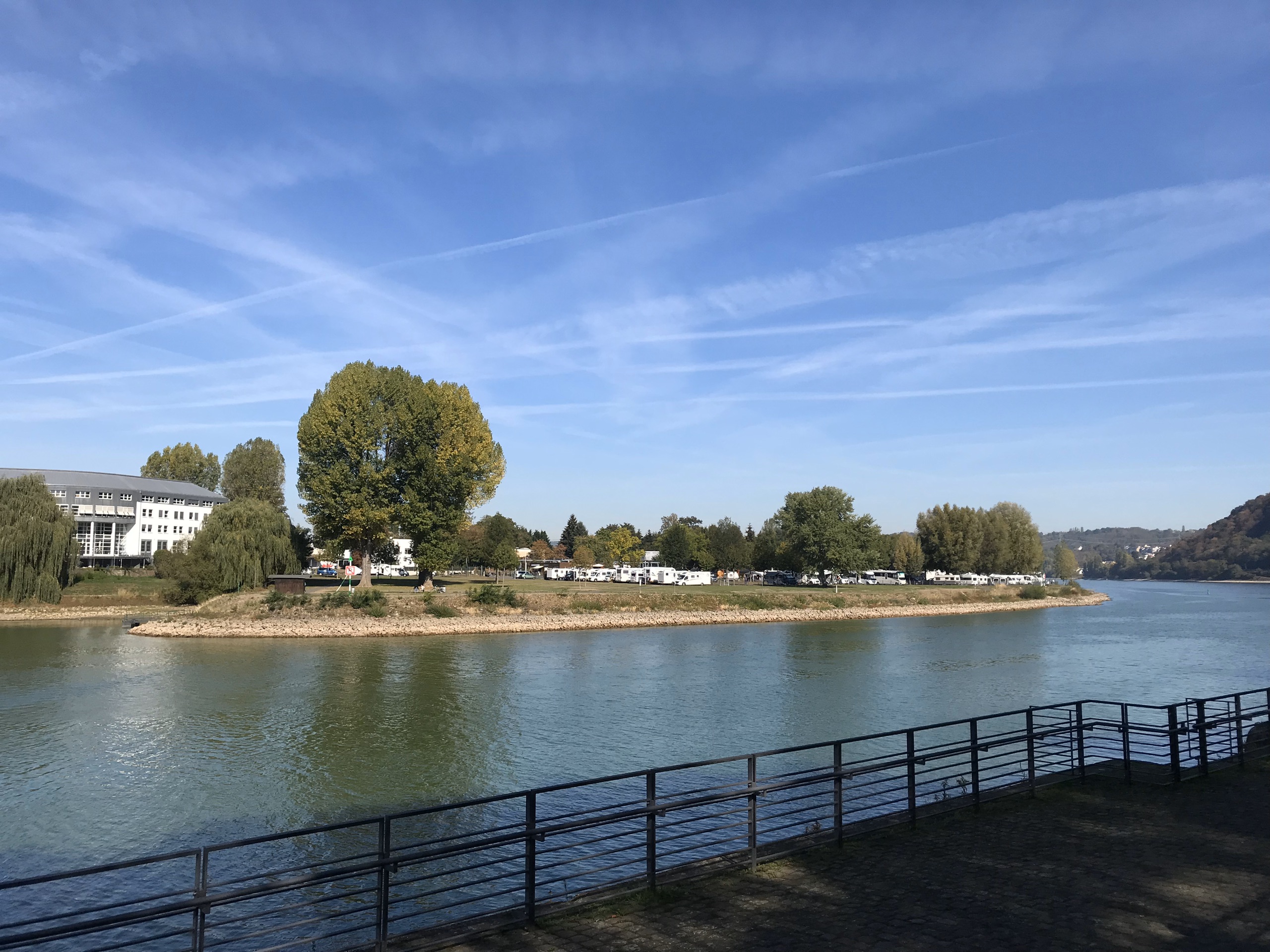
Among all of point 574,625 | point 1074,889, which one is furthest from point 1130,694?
point 574,625

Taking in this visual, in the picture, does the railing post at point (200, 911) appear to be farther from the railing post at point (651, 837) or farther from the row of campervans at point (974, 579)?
the row of campervans at point (974, 579)

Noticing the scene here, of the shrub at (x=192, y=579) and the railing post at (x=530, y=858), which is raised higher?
the shrub at (x=192, y=579)

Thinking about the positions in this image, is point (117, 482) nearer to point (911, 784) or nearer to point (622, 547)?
point (622, 547)

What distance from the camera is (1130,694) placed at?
34.2 meters

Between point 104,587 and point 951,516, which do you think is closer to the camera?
point 104,587

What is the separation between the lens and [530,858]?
7.82m

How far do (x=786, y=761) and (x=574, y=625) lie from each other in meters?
41.9

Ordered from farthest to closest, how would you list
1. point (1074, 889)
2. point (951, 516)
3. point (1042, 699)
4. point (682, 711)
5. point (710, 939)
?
1. point (951, 516)
2. point (1042, 699)
3. point (682, 711)
4. point (1074, 889)
5. point (710, 939)

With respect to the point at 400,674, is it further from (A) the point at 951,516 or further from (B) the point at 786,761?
(A) the point at 951,516

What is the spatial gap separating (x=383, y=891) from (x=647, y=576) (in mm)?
92948

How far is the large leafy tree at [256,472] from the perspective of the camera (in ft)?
369

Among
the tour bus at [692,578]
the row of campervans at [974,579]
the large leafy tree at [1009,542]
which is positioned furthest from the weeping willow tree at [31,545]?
the large leafy tree at [1009,542]

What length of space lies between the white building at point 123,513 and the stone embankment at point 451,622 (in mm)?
45164

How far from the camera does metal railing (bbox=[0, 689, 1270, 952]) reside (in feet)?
23.5
